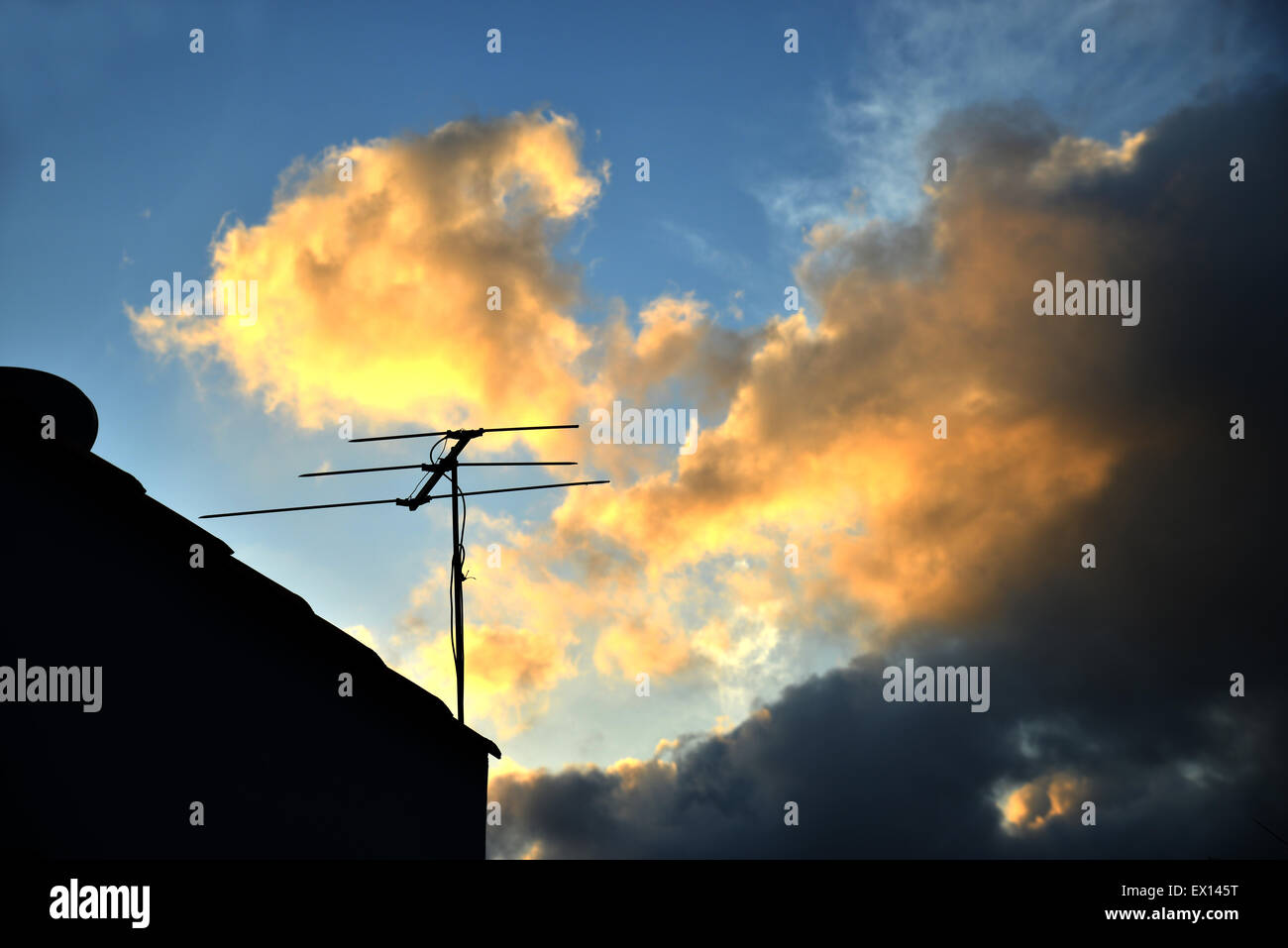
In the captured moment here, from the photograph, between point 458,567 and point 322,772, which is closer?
point 322,772

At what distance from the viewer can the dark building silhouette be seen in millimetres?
6973

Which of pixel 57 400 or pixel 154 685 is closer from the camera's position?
pixel 154 685

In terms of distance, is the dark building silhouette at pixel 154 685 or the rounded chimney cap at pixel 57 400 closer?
the dark building silhouette at pixel 154 685

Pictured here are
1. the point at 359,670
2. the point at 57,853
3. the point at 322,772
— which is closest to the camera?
the point at 57,853

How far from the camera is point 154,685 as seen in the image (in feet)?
25.5

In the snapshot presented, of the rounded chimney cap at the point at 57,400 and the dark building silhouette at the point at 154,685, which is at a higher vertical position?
the rounded chimney cap at the point at 57,400

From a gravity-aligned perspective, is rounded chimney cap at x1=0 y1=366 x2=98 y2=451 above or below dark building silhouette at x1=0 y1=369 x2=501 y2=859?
above

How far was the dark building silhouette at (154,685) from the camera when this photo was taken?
6.97m

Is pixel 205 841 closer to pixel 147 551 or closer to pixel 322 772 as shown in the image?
pixel 322 772

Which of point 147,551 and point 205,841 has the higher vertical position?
point 147,551

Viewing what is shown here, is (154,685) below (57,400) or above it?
below

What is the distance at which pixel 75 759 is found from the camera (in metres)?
7.06
